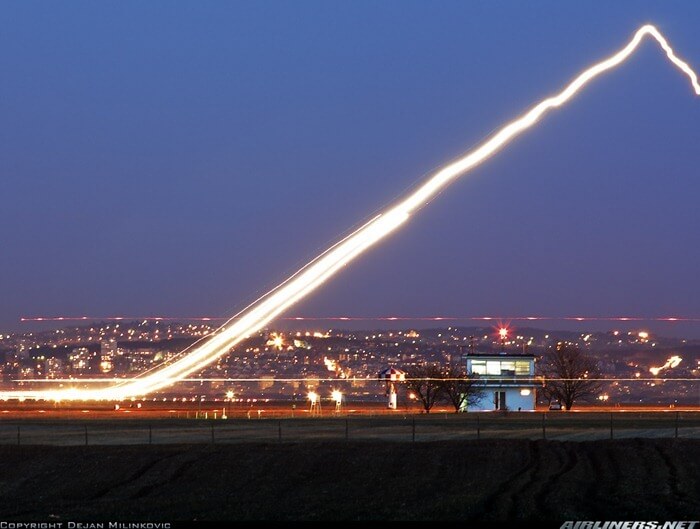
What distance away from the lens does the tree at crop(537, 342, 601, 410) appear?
129125 mm

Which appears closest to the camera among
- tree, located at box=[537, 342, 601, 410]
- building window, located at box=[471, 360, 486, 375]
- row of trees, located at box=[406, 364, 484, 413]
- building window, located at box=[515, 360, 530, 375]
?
row of trees, located at box=[406, 364, 484, 413]

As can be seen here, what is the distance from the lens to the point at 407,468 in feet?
148

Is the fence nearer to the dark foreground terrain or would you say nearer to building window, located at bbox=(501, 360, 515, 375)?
the dark foreground terrain

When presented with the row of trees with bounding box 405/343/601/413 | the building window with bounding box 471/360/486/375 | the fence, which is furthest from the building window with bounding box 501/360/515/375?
the fence

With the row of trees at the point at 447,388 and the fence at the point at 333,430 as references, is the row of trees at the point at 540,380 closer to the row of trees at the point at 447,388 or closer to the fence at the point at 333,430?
the row of trees at the point at 447,388

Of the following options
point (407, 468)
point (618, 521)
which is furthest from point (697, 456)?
point (618, 521)

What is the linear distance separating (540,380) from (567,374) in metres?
18.8

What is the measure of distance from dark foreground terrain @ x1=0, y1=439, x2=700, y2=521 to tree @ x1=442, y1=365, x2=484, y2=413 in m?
61.7

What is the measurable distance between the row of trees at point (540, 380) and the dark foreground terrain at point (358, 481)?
62774 millimetres

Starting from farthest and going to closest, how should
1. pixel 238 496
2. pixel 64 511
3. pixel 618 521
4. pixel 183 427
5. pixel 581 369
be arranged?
pixel 581 369
pixel 183 427
pixel 238 496
pixel 64 511
pixel 618 521

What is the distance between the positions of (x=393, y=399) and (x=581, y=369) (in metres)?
28.2

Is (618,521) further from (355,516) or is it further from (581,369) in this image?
(581,369)

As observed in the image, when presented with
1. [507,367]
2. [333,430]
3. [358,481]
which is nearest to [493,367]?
[507,367]

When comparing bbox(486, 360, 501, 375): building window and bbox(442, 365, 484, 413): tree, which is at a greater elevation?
bbox(486, 360, 501, 375): building window
